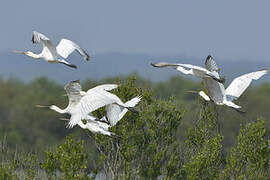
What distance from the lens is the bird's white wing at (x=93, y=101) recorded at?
17125mm

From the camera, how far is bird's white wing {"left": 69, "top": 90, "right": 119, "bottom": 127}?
56.2 feet

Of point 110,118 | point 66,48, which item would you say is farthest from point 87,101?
point 66,48

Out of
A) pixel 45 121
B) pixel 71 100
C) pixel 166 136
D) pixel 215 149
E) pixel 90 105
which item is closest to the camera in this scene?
pixel 90 105

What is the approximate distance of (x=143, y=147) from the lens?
21641 mm

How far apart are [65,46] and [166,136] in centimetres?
429

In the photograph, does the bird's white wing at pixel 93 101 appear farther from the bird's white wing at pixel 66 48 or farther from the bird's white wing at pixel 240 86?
the bird's white wing at pixel 240 86

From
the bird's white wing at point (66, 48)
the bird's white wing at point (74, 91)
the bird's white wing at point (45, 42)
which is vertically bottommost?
the bird's white wing at point (74, 91)

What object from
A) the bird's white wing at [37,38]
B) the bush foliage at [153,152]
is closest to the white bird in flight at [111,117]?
the bush foliage at [153,152]

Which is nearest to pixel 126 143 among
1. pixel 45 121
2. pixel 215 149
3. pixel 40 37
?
pixel 215 149

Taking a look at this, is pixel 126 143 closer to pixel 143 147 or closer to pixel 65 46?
pixel 143 147

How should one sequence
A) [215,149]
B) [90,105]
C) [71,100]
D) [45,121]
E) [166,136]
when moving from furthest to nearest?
[45,121], [166,136], [215,149], [71,100], [90,105]

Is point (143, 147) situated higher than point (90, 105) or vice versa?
point (90, 105)

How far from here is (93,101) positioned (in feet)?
56.8

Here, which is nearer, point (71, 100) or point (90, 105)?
point (90, 105)
